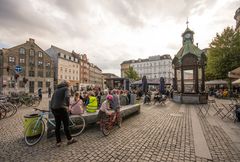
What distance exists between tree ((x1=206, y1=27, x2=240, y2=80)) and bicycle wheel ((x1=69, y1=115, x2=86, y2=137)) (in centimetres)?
2420

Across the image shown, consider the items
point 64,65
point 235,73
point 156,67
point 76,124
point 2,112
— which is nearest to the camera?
point 76,124

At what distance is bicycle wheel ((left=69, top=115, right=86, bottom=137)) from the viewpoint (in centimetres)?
491

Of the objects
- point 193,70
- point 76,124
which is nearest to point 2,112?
point 76,124

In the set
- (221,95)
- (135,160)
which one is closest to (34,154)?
(135,160)

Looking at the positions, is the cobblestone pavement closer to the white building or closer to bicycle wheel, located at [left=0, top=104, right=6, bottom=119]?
bicycle wheel, located at [left=0, top=104, right=6, bottom=119]

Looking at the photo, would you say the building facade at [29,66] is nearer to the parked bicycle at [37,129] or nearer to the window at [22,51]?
the window at [22,51]

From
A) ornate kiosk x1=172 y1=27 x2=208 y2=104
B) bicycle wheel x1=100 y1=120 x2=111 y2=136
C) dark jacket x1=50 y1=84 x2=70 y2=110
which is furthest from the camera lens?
ornate kiosk x1=172 y1=27 x2=208 y2=104

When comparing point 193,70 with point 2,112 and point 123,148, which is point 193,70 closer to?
point 123,148

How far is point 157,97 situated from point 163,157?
11192mm

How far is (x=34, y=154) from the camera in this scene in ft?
11.5

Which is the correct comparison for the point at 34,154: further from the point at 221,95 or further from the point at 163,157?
the point at 221,95

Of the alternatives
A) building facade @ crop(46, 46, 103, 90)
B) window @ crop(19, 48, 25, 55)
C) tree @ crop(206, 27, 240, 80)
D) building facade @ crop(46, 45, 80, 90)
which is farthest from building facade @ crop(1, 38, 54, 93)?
tree @ crop(206, 27, 240, 80)

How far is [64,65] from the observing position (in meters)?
50.6

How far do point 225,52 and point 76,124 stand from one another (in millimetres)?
25571
